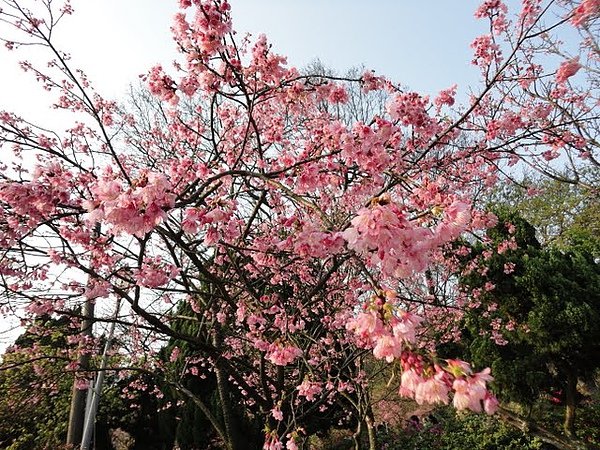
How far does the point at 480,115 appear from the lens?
424 centimetres

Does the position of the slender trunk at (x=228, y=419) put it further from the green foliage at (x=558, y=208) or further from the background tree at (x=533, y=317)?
the green foliage at (x=558, y=208)

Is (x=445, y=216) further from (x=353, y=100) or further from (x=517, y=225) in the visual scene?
(x=353, y=100)

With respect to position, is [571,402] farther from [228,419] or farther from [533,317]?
[228,419]

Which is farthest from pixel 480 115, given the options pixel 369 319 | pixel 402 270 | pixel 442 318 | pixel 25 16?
pixel 442 318

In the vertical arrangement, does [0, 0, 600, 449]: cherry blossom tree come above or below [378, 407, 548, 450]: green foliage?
above

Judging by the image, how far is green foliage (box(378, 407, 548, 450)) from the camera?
Answer: 6382 mm

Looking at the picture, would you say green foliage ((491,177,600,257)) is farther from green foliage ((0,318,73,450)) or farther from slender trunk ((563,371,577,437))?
green foliage ((0,318,73,450))

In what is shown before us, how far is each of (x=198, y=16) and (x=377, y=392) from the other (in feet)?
35.4

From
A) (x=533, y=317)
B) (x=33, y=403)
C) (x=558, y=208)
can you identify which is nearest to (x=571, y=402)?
(x=533, y=317)

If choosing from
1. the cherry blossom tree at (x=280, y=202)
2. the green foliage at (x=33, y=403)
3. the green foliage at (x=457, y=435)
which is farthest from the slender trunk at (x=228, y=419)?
the green foliage at (x=457, y=435)

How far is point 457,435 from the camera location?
7035mm

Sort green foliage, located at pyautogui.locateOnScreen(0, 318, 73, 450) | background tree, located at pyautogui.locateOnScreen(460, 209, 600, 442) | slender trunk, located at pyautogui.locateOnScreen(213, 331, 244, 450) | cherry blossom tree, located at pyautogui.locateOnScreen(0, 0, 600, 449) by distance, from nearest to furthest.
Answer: cherry blossom tree, located at pyautogui.locateOnScreen(0, 0, 600, 449) → slender trunk, located at pyautogui.locateOnScreen(213, 331, 244, 450) → background tree, located at pyautogui.locateOnScreen(460, 209, 600, 442) → green foliage, located at pyautogui.locateOnScreen(0, 318, 73, 450)

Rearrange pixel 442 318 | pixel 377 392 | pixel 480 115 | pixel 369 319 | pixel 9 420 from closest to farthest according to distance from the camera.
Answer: pixel 369 319 < pixel 480 115 < pixel 9 420 < pixel 442 318 < pixel 377 392

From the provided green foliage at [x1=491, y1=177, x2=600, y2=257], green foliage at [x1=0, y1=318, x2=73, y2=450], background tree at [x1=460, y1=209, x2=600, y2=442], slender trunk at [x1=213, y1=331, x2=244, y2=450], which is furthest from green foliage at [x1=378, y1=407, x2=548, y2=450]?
green foliage at [x1=0, y1=318, x2=73, y2=450]
